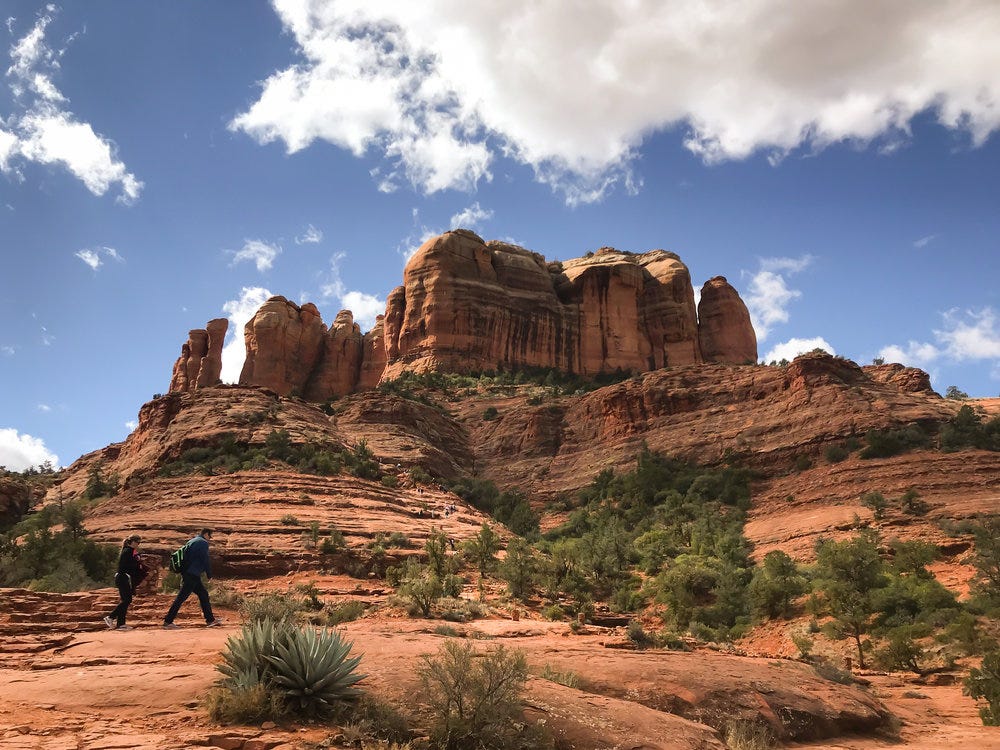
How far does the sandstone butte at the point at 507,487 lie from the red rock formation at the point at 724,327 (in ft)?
0.99

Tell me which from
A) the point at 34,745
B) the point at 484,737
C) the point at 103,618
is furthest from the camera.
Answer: the point at 103,618

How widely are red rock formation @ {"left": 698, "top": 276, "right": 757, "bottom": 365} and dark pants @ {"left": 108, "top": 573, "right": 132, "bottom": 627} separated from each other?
77940mm

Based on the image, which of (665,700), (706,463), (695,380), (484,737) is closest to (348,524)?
(665,700)

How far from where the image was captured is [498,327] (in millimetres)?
77688

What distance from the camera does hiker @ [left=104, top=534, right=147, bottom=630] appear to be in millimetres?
10461

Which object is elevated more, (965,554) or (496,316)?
(496,316)

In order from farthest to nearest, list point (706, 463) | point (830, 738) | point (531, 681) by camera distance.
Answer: point (706, 463) < point (830, 738) < point (531, 681)

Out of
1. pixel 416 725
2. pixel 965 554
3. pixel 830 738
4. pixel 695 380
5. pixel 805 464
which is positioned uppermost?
pixel 695 380

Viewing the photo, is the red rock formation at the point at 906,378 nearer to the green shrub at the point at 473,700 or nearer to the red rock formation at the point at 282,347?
the green shrub at the point at 473,700

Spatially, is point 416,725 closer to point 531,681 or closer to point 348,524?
point 531,681

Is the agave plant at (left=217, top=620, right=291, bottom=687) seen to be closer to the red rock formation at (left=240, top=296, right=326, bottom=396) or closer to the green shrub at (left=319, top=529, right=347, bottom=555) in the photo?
the green shrub at (left=319, top=529, right=347, bottom=555)

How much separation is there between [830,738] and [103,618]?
1141 cm

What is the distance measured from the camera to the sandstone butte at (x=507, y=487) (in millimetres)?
7449

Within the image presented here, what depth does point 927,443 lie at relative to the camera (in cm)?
3647
